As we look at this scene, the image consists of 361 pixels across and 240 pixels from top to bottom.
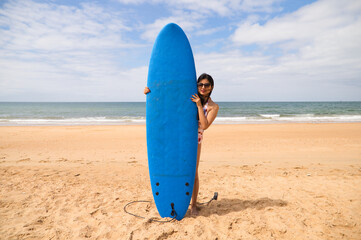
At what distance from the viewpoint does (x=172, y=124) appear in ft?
8.73

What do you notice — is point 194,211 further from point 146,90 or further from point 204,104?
point 146,90

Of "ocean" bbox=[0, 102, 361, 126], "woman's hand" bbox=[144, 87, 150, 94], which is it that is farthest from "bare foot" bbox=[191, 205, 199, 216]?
"ocean" bbox=[0, 102, 361, 126]

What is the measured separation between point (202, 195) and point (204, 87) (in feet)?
6.03

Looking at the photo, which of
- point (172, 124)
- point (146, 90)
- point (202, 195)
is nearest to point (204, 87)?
point (172, 124)

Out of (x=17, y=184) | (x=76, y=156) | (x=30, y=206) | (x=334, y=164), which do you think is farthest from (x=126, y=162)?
(x=334, y=164)

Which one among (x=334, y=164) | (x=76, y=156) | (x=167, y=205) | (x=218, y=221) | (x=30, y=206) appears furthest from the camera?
(x=76, y=156)

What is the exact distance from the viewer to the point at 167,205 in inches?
104

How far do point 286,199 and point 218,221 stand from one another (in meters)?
1.25

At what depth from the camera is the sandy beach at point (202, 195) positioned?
2291mm

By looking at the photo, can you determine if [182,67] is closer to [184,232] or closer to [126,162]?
[184,232]

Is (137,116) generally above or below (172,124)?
below

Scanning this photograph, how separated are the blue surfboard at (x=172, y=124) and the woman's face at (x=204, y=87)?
12 cm

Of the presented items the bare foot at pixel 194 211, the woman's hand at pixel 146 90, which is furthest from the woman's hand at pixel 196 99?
the bare foot at pixel 194 211

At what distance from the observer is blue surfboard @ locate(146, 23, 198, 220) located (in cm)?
262
